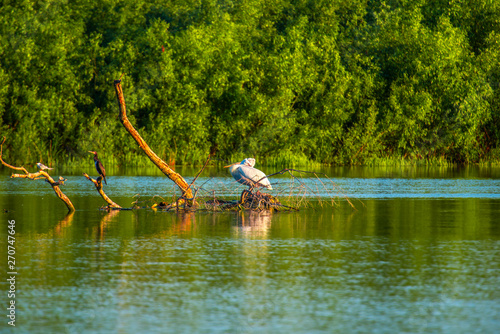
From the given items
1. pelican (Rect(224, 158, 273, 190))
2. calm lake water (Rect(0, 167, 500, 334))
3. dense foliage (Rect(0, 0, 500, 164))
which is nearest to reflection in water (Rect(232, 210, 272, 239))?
calm lake water (Rect(0, 167, 500, 334))

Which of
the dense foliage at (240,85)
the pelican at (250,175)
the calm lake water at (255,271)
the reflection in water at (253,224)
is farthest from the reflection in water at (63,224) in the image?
the dense foliage at (240,85)

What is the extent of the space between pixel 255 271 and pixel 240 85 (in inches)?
1683

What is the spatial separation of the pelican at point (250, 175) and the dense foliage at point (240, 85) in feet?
90.7

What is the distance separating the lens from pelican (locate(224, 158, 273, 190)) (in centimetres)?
1970

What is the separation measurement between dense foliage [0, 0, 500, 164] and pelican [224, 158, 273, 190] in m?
27.7

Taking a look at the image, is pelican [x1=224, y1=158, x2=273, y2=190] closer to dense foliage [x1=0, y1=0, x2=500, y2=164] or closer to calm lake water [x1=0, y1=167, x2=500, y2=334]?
calm lake water [x1=0, y1=167, x2=500, y2=334]

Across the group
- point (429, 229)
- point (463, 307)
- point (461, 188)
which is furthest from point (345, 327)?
point (461, 188)

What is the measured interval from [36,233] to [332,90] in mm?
41172

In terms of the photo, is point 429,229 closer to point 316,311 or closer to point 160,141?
point 316,311

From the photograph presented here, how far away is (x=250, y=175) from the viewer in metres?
20.9

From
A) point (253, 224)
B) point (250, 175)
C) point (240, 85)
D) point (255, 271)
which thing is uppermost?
point (240, 85)

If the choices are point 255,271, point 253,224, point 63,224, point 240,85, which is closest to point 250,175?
point 253,224

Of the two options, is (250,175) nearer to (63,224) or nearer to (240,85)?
(63,224)

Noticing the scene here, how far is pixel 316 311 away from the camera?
831cm
